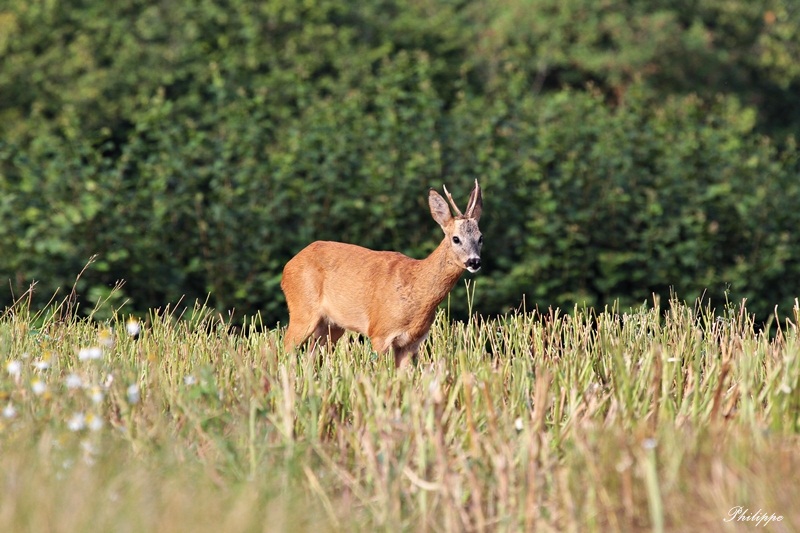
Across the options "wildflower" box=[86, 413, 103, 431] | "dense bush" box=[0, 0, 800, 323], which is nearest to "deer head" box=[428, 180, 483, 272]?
"dense bush" box=[0, 0, 800, 323]

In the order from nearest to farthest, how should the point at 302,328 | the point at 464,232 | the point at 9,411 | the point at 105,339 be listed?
the point at 9,411 → the point at 105,339 → the point at 464,232 → the point at 302,328

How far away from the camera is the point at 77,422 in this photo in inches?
158

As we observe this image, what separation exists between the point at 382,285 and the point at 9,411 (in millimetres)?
3113

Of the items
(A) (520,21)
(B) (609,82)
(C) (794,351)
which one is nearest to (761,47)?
(B) (609,82)

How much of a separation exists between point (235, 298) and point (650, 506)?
18.3 ft

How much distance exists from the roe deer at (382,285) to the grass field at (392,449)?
1.15 meters

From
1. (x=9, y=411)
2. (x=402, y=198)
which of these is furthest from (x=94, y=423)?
(x=402, y=198)

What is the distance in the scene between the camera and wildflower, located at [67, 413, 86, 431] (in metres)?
3.99

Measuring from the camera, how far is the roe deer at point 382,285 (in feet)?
22.0

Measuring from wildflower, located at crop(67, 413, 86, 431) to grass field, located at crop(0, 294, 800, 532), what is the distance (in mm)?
28

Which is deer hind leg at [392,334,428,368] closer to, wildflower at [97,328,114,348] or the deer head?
the deer head

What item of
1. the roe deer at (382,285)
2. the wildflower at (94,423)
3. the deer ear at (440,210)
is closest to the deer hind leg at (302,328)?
the roe deer at (382,285)

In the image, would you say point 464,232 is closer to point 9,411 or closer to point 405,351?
point 405,351

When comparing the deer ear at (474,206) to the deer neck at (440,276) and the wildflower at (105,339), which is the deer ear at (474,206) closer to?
the deer neck at (440,276)
